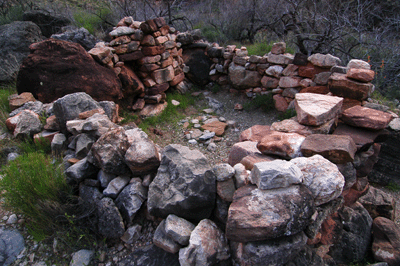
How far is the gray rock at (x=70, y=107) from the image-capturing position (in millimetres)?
3223

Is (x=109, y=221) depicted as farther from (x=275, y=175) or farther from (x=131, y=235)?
(x=275, y=175)

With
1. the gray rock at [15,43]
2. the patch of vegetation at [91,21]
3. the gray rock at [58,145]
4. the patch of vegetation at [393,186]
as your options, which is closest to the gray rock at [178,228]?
the gray rock at [58,145]

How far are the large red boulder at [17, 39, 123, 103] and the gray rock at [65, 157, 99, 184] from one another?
189 cm

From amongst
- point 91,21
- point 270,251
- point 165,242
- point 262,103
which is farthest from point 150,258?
point 91,21

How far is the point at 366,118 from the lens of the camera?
2781 mm

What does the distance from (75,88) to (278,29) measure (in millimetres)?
6726

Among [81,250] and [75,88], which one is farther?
[75,88]

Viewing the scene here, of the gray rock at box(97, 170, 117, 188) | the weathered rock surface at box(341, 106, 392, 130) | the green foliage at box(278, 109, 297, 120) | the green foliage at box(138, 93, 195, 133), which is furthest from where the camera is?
the green foliage at box(138, 93, 195, 133)

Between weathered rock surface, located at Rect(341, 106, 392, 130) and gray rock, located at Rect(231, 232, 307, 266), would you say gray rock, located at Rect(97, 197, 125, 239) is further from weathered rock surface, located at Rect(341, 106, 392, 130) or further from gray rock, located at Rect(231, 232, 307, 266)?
weathered rock surface, located at Rect(341, 106, 392, 130)

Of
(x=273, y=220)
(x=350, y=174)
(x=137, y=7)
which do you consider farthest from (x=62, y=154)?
(x=137, y=7)

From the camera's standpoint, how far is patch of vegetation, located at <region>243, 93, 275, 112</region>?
539 cm

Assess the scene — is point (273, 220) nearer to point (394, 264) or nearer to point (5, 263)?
point (394, 264)

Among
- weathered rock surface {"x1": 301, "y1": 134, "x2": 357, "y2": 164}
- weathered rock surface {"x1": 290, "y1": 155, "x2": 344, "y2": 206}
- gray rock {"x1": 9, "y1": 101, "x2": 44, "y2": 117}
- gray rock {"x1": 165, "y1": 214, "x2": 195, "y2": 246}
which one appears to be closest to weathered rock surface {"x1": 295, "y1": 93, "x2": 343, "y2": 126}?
weathered rock surface {"x1": 301, "y1": 134, "x2": 357, "y2": 164}

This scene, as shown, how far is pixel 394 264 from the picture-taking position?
250 centimetres
